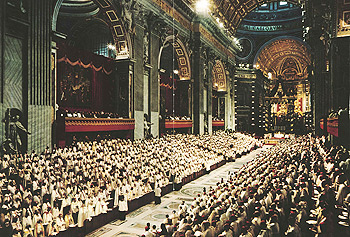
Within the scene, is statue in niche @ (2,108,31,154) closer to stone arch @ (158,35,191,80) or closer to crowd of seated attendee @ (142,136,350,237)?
crowd of seated attendee @ (142,136,350,237)

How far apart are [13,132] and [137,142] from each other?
254 inches

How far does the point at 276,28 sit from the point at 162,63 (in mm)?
21474

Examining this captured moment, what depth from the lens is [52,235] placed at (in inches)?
216

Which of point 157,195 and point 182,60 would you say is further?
point 182,60

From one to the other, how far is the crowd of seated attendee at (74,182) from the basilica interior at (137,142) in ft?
0.11

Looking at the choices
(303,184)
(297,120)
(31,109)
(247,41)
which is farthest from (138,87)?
(297,120)

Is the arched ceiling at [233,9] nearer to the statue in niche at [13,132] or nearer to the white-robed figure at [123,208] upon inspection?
the statue in niche at [13,132]

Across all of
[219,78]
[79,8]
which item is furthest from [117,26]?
[219,78]

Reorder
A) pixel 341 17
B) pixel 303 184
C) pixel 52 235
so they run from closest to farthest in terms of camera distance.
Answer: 1. pixel 52 235
2. pixel 303 184
3. pixel 341 17

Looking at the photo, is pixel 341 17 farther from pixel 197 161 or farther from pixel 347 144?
pixel 197 161

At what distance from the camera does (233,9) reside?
3506 centimetres

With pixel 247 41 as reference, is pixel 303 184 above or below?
below

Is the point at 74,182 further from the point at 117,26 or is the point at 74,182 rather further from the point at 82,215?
the point at 117,26

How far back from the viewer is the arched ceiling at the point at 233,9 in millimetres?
31875
